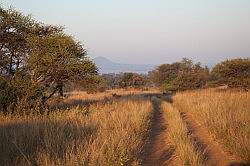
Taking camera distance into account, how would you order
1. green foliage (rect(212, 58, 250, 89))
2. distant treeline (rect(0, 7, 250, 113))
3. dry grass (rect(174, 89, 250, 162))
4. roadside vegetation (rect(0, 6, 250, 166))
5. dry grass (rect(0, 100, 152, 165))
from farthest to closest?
green foliage (rect(212, 58, 250, 89)) → distant treeline (rect(0, 7, 250, 113)) → dry grass (rect(174, 89, 250, 162)) → roadside vegetation (rect(0, 6, 250, 166)) → dry grass (rect(0, 100, 152, 165))

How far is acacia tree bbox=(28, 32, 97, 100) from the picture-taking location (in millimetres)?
16406

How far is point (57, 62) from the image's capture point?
1644 cm

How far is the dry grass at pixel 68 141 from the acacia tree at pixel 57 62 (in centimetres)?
411

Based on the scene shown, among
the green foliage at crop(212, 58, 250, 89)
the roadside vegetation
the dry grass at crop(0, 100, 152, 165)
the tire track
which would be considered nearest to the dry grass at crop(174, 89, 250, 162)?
the roadside vegetation

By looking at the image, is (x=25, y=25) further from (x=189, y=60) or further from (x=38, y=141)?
(x=189, y=60)

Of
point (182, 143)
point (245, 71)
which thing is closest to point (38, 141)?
point (182, 143)

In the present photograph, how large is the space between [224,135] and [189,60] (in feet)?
166

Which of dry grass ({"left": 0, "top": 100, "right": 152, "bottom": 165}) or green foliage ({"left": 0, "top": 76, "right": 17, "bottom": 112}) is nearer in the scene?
dry grass ({"left": 0, "top": 100, "right": 152, "bottom": 165})

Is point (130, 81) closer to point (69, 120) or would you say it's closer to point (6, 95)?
point (6, 95)

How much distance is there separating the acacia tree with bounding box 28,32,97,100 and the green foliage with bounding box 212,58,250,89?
20.0m

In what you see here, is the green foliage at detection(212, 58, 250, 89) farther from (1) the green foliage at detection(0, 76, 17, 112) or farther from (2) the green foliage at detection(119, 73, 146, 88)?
(2) the green foliage at detection(119, 73, 146, 88)

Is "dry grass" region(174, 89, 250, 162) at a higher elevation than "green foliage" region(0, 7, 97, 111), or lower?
lower

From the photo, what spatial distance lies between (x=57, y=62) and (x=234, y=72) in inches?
874

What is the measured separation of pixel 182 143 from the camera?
9445 mm
